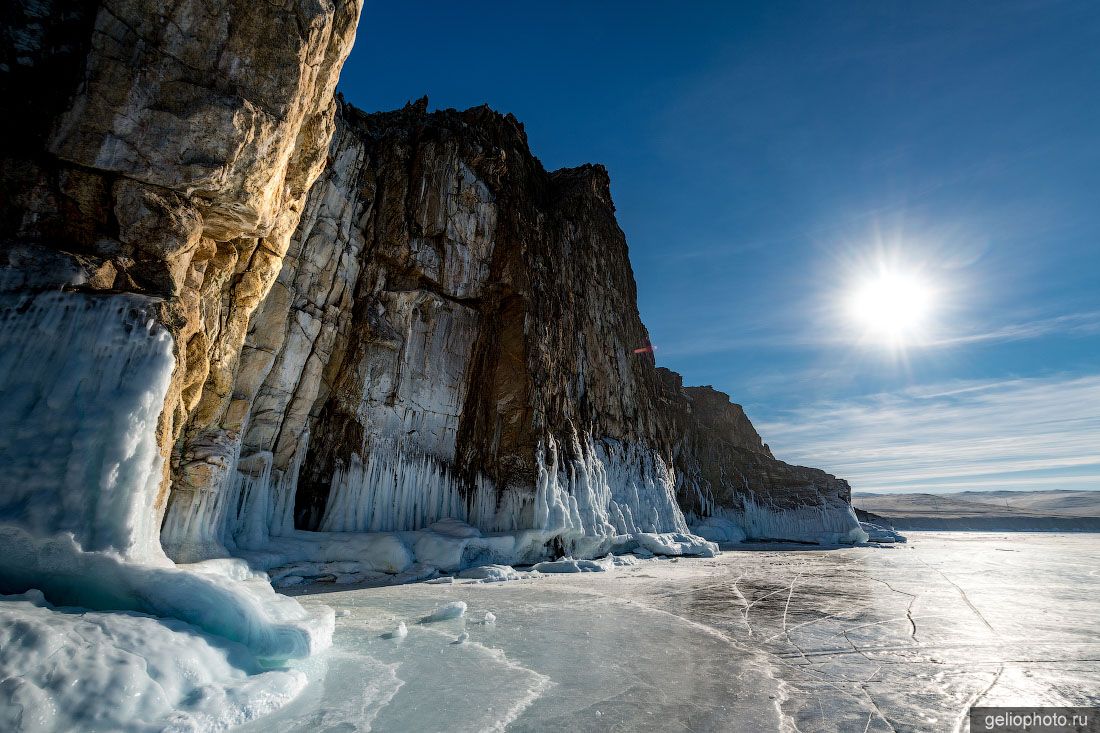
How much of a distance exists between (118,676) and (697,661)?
5844 mm

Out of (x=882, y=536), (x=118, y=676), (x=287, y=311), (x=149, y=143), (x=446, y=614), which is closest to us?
(x=118, y=676)

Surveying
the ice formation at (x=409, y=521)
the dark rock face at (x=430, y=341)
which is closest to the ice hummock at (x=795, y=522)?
the dark rock face at (x=430, y=341)

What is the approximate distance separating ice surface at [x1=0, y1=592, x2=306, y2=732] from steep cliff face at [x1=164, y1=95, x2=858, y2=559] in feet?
26.6

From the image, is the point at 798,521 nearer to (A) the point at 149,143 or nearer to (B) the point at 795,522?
(B) the point at 795,522

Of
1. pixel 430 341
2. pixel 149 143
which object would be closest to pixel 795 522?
pixel 430 341

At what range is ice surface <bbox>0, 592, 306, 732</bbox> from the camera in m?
3.43

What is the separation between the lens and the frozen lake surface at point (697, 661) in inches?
171

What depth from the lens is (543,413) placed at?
70.6 feet

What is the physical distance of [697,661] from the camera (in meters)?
6.09

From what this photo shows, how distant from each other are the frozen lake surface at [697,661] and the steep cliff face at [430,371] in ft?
17.8

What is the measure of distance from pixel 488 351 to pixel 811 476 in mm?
36249

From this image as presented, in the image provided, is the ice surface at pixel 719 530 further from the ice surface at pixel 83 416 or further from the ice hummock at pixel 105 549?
the ice surface at pixel 83 416

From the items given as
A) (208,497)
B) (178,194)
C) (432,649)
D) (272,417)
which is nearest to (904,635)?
(432,649)

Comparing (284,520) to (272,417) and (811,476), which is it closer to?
(272,417)
